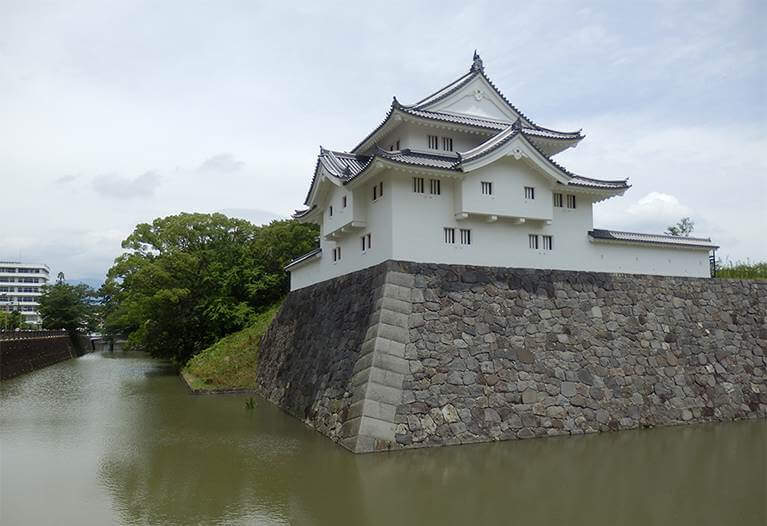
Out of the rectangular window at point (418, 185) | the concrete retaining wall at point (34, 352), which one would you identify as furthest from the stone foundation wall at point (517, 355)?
the concrete retaining wall at point (34, 352)

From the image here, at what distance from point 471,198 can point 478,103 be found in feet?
13.9

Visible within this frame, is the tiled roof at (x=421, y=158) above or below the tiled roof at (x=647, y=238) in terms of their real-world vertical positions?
above

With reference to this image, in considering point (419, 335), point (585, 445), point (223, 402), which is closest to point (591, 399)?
point (585, 445)

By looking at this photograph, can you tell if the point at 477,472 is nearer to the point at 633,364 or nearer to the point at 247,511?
the point at 247,511

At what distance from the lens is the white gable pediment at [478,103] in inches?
570

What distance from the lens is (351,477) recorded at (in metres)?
8.05

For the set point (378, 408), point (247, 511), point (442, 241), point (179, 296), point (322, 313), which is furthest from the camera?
point (179, 296)

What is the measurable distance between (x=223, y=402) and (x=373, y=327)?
7.04 m

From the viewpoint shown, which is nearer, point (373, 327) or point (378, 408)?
point (378, 408)

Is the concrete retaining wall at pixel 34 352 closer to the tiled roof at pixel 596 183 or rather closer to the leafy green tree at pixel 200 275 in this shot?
the leafy green tree at pixel 200 275

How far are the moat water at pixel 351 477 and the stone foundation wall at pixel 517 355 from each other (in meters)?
0.49

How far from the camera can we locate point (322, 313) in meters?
14.3

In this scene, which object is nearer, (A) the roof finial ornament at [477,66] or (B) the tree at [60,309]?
(A) the roof finial ornament at [477,66]

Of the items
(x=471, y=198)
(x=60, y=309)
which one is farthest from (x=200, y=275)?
(x=60, y=309)
